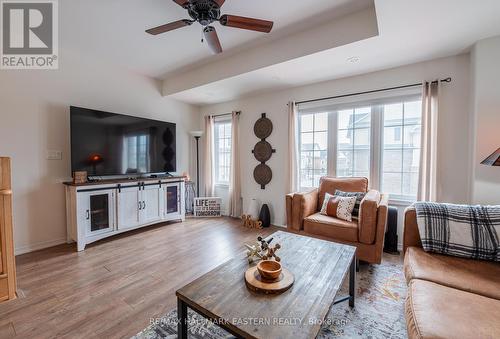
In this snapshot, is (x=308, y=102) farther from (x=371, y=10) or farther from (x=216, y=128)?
(x=216, y=128)

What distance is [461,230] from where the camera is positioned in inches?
62.7

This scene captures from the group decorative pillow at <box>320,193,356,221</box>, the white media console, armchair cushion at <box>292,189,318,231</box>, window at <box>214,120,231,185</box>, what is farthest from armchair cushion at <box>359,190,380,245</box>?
the white media console

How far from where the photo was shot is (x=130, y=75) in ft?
11.8

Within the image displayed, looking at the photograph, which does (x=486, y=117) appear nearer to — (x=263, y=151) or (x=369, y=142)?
(x=369, y=142)

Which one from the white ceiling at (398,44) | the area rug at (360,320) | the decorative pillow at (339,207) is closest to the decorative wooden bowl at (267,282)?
the area rug at (360,320)

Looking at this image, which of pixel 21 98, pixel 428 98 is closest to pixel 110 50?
pixel 21 98

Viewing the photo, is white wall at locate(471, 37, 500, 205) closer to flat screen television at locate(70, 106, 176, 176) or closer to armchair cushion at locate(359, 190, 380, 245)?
armchair cushion at locate(359, 190, 380, 245)

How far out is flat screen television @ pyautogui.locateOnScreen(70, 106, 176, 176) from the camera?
285cm

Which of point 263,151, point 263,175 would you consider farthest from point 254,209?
point 263,151

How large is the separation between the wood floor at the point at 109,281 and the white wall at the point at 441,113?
1160mm

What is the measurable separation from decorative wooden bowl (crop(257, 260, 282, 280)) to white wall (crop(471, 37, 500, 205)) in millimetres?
2276

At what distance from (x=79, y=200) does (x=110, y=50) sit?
6.52 feet

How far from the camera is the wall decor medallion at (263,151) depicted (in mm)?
3795

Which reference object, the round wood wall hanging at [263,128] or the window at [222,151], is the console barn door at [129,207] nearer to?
the window at [222,151]
